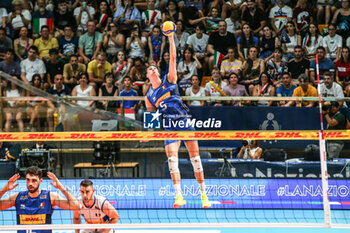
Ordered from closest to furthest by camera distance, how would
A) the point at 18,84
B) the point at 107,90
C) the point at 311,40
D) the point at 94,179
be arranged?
the point at 94,179
the point at 18,84
the point at 107,90
the point at 311,40

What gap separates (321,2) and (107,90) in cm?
654

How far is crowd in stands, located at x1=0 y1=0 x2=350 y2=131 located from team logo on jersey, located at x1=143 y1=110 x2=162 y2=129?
61.3 inches

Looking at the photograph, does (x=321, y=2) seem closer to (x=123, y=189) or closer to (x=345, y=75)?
(x=345, y=75)

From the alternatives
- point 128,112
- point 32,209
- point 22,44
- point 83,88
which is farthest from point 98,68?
point 32,209

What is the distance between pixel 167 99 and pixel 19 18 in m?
7.96

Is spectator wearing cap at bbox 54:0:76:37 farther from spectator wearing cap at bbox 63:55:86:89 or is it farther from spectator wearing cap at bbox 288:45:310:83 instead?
spectator wearing cap at bbox 288:45:310:83

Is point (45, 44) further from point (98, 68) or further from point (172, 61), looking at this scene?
point (172, 61)

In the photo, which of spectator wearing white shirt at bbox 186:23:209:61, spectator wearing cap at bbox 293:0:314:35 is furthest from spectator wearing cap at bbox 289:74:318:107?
spectator wearing white shirt at bbox 186:23:209:61

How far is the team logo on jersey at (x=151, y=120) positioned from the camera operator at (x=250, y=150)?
5.76 feet

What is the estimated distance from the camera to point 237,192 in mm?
10555

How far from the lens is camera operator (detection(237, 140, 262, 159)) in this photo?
1144 centimetres

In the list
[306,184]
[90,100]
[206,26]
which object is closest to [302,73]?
[206,26]

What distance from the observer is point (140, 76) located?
1411cm

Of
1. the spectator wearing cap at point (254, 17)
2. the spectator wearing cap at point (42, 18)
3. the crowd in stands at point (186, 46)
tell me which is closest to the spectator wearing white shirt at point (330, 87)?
the crowd in stands at point (186, 46)
